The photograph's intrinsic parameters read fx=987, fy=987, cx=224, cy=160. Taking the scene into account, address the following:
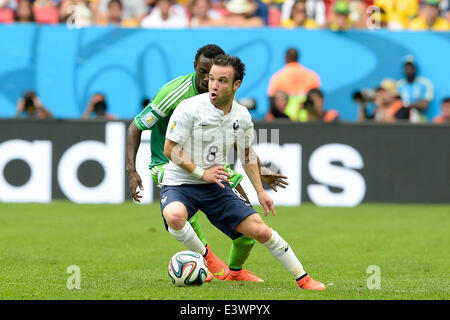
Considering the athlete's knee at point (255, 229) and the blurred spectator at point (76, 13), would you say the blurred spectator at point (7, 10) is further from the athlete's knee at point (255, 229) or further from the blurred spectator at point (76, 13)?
the athlete's knee at point (255, 229)

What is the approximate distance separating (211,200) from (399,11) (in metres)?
12.1

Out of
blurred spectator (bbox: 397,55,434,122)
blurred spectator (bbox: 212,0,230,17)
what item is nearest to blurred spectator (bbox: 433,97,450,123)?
blurred spectator (bbox: 397,55,434,122)

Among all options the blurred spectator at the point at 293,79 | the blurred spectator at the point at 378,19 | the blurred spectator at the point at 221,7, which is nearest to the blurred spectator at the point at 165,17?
the blurred spectator at the point at 221,7

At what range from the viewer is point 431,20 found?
19.0 m

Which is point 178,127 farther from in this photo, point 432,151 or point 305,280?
point 432,151

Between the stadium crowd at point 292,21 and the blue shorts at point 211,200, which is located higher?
the stadium crowd at point 292,21

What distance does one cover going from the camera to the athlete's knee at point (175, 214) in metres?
8.41

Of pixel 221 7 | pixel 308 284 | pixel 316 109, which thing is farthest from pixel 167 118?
pixel 221 7

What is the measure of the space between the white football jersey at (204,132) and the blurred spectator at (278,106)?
29.4 ft

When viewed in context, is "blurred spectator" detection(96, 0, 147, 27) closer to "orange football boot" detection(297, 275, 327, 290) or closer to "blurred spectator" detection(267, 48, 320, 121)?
"blurred spectator" detection(267, 48, 320, 121)

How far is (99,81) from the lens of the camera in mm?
18344

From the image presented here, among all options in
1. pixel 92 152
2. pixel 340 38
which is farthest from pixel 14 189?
pixel 340 38

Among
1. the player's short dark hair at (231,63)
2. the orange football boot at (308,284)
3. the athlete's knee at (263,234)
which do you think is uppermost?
the player's short dark hair at (231,63)

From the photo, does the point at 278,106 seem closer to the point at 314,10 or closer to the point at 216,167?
the point at 314,10
